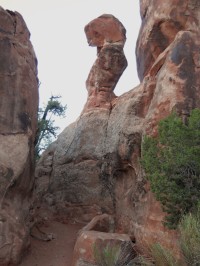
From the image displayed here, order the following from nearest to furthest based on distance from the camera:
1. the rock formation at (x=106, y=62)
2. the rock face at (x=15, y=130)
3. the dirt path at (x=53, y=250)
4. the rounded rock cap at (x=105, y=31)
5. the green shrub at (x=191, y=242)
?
1. the green shrub at (x=191, y=242)
2. the rock face at (x=15, y=130)
3. the dirt path at (x=53, y=250)
4. the rock formation at (x=106, y=62)
5. the rounded rock cap at (x=105, y=31)

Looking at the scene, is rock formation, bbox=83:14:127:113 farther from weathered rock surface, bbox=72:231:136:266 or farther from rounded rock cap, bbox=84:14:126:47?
weathered rock surface, bbox=72:231:136:266

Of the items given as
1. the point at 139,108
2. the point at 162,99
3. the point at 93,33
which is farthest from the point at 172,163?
the point at 93,33

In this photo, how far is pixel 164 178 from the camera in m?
8.36

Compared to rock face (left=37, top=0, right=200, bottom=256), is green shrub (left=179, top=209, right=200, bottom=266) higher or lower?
lower

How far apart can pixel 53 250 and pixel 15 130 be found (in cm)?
369

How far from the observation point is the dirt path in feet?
33.7

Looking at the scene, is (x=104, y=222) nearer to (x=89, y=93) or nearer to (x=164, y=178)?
(x=164, y=178)

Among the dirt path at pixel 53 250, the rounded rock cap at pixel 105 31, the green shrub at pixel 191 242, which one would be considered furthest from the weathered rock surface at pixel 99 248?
the rounded rock cap at pixel 105 31

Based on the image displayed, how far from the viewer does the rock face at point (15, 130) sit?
9.72 metres

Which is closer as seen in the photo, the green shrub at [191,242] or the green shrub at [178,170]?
the green shrub at [191,242]

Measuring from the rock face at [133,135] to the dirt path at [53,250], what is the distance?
5.56 feet

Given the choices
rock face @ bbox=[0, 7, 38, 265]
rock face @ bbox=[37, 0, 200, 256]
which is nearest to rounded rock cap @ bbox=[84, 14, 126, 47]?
rock face @ bbox=[37, 0, 200, 256]

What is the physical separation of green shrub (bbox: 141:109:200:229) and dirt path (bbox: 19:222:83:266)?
11.8 feet

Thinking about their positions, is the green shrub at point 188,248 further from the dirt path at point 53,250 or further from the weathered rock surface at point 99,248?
the dirt path at point 53,250
